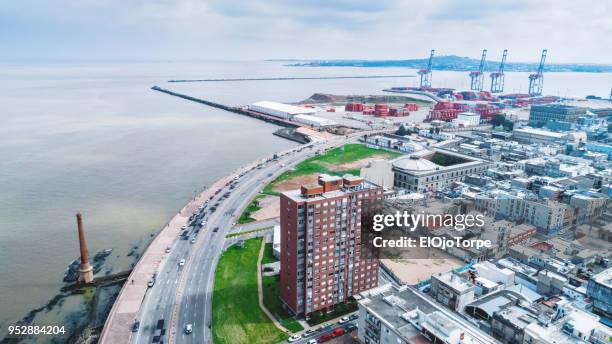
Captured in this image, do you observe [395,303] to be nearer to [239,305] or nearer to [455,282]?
[455,282]

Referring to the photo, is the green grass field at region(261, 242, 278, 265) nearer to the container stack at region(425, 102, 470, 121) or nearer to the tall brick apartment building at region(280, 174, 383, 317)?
the tall brick apartment building at region(280, 174, 383, 317)

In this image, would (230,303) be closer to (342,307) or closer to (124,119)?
(342,307)

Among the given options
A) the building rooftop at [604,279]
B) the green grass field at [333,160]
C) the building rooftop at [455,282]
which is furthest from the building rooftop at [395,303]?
the green grass field at [333,160]

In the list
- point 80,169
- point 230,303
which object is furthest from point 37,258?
point 80,169

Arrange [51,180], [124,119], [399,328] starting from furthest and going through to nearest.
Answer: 1. [124,119]
2. [51,180]
3. [399,328]

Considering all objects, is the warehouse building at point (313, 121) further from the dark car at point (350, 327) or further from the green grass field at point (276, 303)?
the dark car at point (350, 327)

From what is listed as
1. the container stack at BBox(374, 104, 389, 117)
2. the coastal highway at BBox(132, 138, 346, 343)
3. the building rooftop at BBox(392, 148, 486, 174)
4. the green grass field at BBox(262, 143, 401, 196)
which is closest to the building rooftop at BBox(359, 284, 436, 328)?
the coastal highway at BBox(132, 138, 346, 343)

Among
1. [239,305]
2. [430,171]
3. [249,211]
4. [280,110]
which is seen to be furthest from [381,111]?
[239,305]
